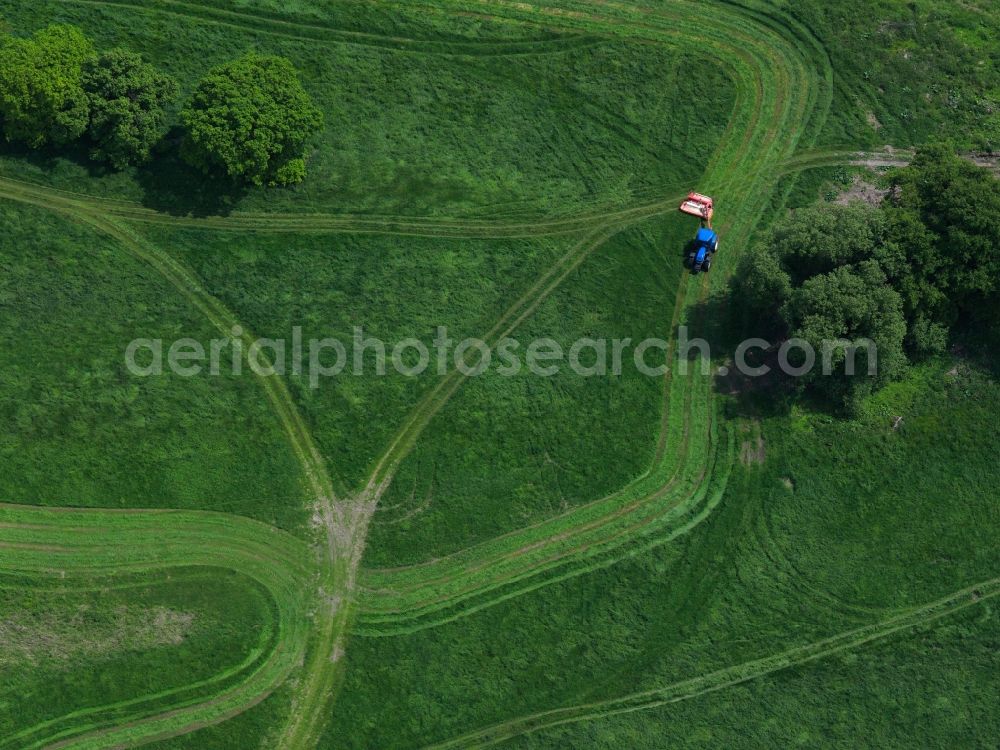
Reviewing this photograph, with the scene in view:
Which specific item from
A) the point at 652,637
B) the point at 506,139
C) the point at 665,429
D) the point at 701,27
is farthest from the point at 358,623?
the point at 701,27

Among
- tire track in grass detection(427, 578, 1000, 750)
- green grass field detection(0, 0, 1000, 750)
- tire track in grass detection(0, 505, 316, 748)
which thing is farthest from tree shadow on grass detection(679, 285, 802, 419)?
tire track in grass detection(0, 505, 316, 748)

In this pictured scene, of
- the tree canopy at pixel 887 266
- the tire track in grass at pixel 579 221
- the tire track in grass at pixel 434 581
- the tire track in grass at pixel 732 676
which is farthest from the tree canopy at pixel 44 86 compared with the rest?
the tire track in grass at pixel 732 676

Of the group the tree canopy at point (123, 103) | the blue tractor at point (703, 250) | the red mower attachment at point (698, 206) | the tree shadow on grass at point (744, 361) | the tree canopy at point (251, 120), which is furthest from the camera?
the red mower attachment at point (698, 206)

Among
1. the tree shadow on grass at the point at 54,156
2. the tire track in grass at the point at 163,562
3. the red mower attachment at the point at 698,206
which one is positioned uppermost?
the red mower attachment at the point at 698,206

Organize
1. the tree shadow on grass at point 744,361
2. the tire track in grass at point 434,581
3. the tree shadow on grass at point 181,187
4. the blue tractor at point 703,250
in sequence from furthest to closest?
the blue tractor at point 703,250 → the tree shadow on grass at point 181,187 → the tree shadow on grass at point 744,361 → the tire track in grass at point 434,581

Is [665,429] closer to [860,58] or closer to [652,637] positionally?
[652,637]

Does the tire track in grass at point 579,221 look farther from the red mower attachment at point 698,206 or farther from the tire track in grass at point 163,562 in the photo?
the red mower attachment at point 698,206
